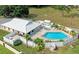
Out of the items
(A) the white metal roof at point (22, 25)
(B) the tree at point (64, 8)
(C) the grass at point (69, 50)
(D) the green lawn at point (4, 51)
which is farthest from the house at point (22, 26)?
(C) the grass at point (69, 50)

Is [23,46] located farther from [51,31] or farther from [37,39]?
[51,31]

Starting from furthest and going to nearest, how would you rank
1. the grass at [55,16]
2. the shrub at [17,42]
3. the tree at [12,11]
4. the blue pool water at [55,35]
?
the tree at [12,11] → the grass at [55,16] → the blue pool water at [55,35] → the shrub at [17,42]

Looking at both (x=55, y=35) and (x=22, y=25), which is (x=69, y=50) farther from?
(x=22, y=25)

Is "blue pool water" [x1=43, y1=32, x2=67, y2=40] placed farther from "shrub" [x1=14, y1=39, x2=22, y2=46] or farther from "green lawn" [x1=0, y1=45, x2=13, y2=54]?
"green lawn" [x1=0, y1=45, x2=13, y2=54]

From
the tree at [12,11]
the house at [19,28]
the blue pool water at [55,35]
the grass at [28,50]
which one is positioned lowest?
the grass at [28,50]

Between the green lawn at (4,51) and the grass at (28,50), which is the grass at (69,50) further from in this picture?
the green lawn at (4,51)
